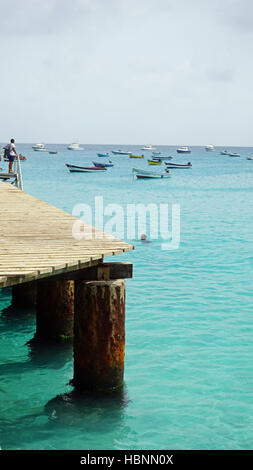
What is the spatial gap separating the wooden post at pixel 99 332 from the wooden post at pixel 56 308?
2307 mm

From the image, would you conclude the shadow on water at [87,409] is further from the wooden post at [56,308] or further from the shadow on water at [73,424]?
the wooden post at [56,308]

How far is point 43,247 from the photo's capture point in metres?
9.03

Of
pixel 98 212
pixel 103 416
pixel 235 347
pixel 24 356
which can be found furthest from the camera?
pixel 98 212

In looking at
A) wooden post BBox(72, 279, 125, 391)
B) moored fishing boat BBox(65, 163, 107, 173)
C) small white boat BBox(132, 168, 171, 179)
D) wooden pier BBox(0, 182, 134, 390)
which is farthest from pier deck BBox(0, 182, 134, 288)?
moored fishing boat BBox(65, 163, 107, 173)

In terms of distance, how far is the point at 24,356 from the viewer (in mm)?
10711

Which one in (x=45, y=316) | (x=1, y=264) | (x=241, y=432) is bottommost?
(x=241, y=432)

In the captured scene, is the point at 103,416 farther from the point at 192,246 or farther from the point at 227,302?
the point at 192,246

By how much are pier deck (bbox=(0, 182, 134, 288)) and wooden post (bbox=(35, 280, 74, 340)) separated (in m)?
1.09

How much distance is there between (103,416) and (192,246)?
1572cm

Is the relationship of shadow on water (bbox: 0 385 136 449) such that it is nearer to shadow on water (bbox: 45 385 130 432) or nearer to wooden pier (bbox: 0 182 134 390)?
shadow on water (bbox: 45 385 130 432)

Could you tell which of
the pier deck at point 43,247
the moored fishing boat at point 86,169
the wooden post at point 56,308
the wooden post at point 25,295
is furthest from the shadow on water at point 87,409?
the moored fishing boat at point 86,169

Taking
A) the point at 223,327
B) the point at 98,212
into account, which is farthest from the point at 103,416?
the point at 98,212

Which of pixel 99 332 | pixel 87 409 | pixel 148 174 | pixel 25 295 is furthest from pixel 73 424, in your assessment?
pixel 148 174

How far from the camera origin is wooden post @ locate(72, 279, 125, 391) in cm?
816
